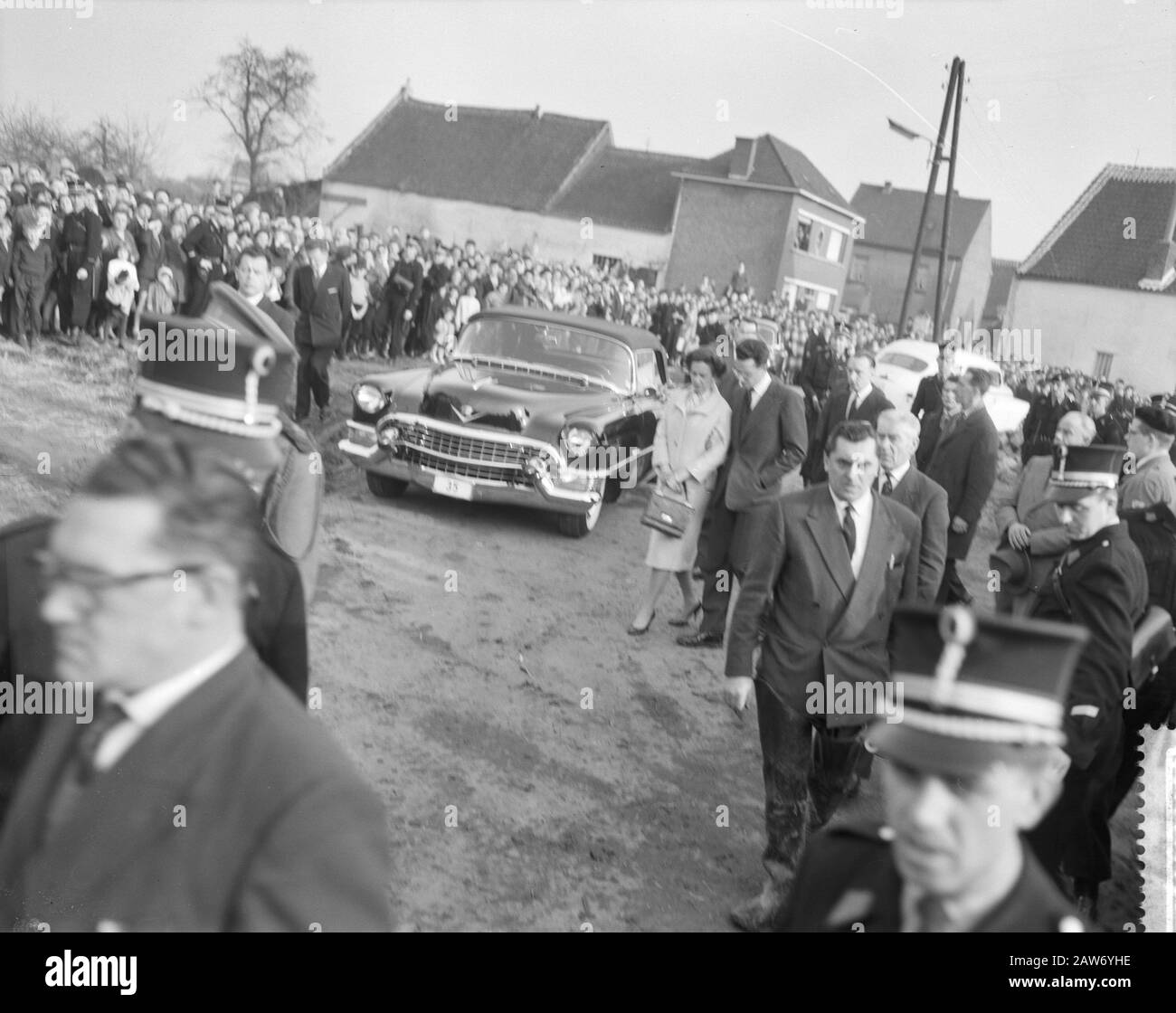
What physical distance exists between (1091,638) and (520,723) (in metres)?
2.68

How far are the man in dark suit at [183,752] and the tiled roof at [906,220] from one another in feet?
231

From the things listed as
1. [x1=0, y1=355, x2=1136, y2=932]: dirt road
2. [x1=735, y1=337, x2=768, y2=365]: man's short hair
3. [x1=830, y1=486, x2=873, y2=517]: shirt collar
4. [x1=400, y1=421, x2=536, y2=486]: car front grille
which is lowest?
[x1=0, y1=355, x2=1136, y2=932]: dirt road

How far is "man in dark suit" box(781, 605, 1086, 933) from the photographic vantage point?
172cm

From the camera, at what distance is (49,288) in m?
12.4

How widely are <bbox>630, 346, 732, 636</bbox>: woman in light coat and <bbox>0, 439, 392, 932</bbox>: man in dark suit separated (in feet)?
17.5

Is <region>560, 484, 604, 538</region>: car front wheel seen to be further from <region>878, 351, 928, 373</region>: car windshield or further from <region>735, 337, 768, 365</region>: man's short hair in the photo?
<region>878, 351, 928, 373</region>: car windshield

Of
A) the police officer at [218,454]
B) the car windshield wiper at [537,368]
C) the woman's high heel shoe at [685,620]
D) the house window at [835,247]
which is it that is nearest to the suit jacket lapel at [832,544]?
the police officer at [218,454]

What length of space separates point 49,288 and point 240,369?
1127 cm

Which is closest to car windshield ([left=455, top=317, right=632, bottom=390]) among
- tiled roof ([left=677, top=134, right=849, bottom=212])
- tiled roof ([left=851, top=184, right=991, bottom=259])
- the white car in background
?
the white car in background

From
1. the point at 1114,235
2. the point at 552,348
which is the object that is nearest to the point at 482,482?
the point at 552,348

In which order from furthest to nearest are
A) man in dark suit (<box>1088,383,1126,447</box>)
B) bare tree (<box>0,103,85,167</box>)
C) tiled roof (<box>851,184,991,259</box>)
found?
tiled roof (<box>851,184,991,259</box>) < man in dark suit (<box>1088,383,1126,447</box>) < bare tree (<box>0,103,85,167</box>)

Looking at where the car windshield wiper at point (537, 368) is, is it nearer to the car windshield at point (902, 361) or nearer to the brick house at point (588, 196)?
the car windshield at point (902, 361)

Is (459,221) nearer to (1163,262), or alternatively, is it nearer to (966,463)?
(1163,262)

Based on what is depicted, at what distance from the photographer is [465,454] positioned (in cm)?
891
